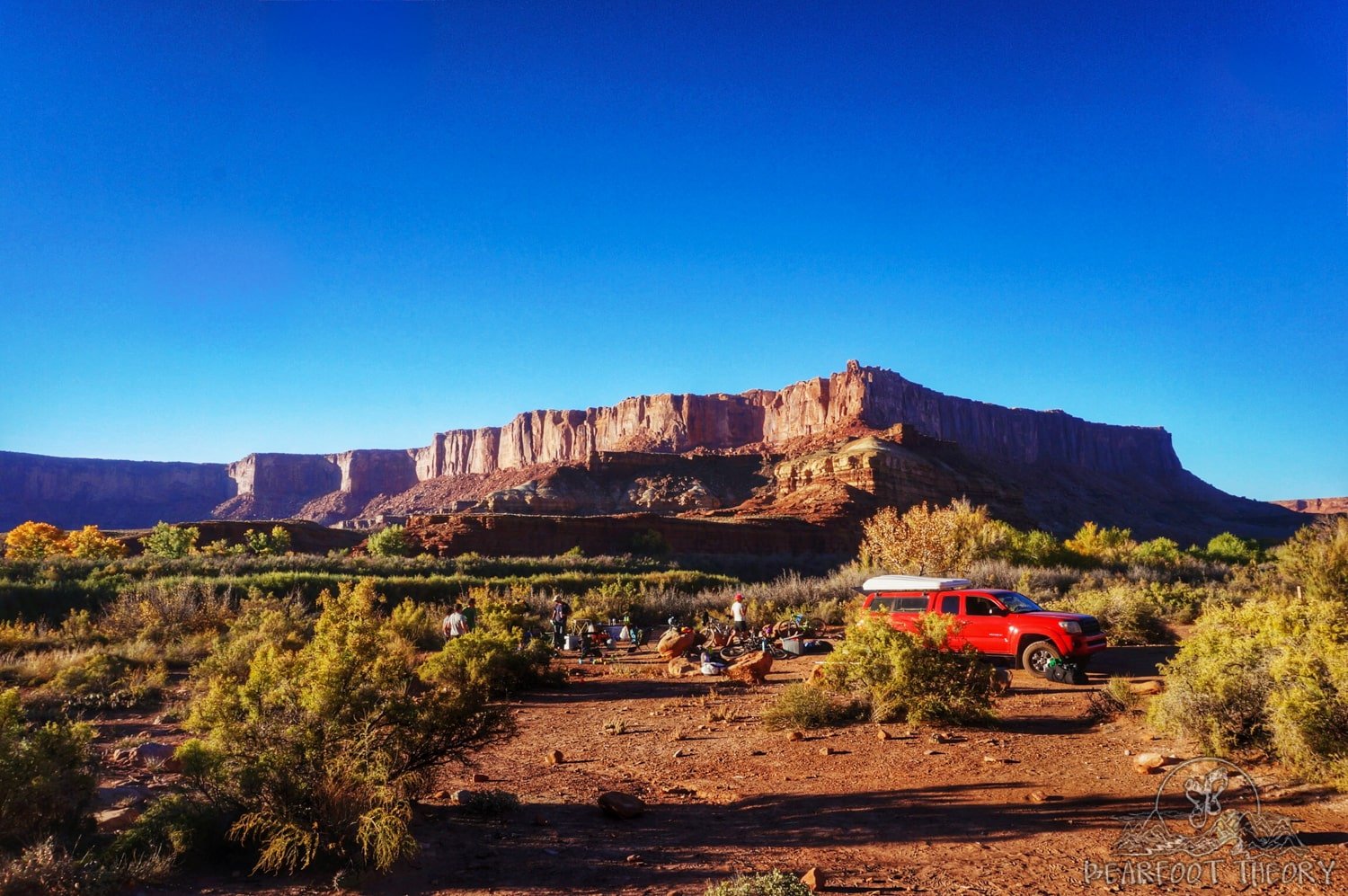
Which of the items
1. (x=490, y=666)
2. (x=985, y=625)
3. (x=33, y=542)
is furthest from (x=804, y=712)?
(x=33, y=542)

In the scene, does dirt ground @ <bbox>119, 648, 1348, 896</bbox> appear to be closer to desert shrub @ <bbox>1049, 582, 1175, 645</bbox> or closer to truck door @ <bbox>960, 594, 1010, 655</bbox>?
truck door @ <bbox>960, 594, 1010, 655</bbox>

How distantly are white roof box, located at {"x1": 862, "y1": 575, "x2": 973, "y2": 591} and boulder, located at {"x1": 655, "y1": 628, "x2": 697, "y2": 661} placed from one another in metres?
4.41

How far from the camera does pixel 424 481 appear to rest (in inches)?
5738

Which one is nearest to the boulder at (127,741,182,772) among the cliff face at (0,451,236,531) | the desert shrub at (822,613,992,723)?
the desert shrub at (822,613,992,723)

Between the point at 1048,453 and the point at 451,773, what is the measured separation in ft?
447

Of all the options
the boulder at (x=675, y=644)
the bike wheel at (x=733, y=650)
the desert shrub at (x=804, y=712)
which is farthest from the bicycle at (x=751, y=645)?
the desert shrub at (x=804, y=712)

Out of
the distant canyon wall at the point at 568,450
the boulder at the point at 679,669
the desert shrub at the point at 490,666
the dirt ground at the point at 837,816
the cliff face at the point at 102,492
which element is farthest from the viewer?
the cliff face at the point at 102,492

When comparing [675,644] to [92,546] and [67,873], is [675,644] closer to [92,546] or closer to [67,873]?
[67,873]

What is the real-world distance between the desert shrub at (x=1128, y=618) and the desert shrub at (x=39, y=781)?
731 inches

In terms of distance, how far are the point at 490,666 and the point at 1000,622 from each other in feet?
29.6

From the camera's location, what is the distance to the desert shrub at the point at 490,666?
10.6 m

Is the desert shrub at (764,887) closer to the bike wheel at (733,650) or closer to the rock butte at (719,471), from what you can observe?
the bike wheel at (733,650)

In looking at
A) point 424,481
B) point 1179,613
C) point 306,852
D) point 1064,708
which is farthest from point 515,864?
point 424,481

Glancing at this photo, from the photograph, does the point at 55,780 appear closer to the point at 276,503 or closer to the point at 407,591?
the point at 407,591
